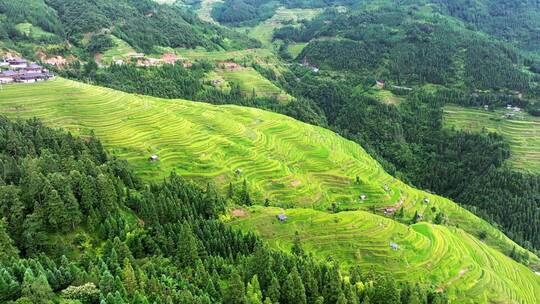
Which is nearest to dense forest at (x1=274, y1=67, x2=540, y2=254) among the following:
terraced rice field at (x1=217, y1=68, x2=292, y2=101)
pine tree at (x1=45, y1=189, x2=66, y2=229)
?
terraced rice field at (x1=217, y1=68, x2=292, y2=101)

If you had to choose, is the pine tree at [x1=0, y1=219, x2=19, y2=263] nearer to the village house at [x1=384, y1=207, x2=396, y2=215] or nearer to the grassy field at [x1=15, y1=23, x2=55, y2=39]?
the village house at [x1=384, y1=207, x2=396, y2=215]

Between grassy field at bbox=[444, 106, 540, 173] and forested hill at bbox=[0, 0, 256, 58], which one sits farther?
forested hill at bbox=[0, 0, 256, 58]

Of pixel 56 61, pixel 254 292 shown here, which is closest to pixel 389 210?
pixel 254 292

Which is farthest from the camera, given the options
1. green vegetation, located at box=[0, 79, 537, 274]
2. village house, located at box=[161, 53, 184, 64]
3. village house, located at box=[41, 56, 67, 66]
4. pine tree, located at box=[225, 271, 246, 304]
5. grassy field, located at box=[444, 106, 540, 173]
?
village house, located at box=[161, 53, 184, 64]

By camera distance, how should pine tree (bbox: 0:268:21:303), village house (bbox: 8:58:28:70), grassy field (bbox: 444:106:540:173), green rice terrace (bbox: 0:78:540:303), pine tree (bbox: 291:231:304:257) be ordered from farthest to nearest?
grassy field (bbox: 444:106:540:173) < village house (bbox: 8:58:28:70) < green rice terrace (bbox: 0:78:540:303) < pine tree (bbox: 291:231:304:257) < pine tree (bbox: 0:268:21:303)

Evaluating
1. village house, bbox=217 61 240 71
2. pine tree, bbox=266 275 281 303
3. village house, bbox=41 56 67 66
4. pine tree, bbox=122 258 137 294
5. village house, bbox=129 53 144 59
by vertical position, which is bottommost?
pine tree, bbox=266 275 281 303

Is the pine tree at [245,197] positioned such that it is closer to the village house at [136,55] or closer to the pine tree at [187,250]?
the pine tree at [187,250]

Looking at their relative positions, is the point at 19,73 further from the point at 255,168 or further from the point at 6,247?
the point at 6,247
